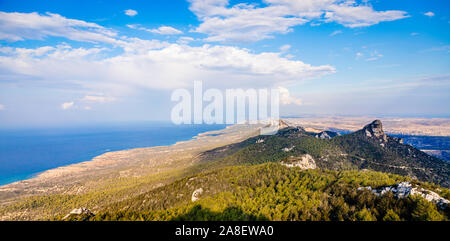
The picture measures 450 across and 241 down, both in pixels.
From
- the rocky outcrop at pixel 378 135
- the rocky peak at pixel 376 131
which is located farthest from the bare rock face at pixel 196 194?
the rocky peak at pixel 376 131

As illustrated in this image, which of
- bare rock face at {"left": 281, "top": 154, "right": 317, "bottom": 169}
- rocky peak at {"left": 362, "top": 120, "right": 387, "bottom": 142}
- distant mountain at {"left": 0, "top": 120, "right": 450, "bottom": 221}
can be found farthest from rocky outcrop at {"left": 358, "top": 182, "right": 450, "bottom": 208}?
rocky peak at {"left": 362, "top": 120, "right": 387, "bottom": 142}

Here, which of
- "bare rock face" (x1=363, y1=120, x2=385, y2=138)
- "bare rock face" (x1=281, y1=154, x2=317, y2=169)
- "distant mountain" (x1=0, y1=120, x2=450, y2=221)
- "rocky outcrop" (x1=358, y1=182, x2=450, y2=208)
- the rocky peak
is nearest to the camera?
"rocky outcrop" (x1=358, y1=182, x2=450, y2=208)

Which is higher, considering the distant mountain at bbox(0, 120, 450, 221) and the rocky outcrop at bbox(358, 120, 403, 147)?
the rocky outcrop at bbox(358, 120, 403, 147)

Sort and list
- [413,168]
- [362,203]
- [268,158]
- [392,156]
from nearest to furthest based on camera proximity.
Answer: [362,203] < [413,168] < [392,156] < [268,158]

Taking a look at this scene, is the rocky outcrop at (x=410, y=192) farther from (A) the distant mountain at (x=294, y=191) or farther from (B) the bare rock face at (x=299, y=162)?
(B) the bare rock face at (x=299, y=162)

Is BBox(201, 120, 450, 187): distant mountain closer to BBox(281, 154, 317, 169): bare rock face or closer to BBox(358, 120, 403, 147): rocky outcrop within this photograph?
BBox(358, 120, 403, 147): rocky outcrop
